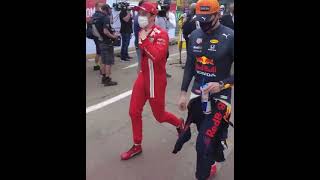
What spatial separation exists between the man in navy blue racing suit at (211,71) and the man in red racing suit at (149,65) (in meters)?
0.60

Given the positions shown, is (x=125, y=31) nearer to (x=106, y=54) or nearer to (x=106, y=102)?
(x=106, y=54)

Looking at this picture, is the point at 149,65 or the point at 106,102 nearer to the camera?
the point at 149,65

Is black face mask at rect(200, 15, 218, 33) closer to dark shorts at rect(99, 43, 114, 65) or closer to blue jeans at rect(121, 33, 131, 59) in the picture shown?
dark shorts at rect(99, 43, 114, 65)

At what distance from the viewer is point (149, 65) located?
433cm

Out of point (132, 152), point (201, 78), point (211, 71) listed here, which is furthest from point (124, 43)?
point (211, 71)

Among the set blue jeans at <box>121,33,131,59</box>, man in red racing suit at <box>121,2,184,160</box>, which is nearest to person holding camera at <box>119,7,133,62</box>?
blue jeans at <box>121,33,131,59</box>

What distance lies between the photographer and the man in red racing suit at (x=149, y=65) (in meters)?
4.19

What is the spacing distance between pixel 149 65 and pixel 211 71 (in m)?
1.02

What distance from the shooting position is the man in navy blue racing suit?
11.2 ft

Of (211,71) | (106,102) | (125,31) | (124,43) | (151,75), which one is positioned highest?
(125,31)

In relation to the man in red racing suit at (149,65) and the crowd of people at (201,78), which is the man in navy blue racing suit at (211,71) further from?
the man in red racing suit at (149,65)
